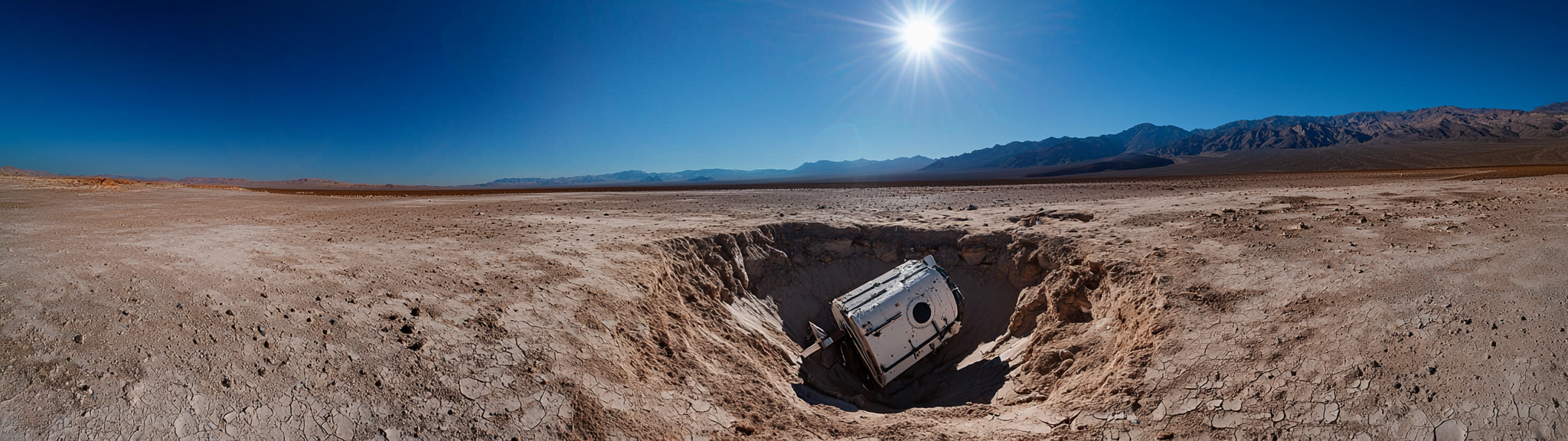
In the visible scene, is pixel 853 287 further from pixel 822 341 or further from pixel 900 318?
pixel 900 318

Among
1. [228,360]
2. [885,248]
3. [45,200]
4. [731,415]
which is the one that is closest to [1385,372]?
[731,415]

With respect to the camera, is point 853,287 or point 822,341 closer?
point 822,341

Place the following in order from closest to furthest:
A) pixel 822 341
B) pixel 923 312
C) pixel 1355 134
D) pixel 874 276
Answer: pixel 923 312 < pixel 822 341 < pixel 874 276 < pixel 1355 134

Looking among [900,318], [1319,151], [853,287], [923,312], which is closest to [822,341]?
[900,318]

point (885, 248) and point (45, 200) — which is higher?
point (45, 200)

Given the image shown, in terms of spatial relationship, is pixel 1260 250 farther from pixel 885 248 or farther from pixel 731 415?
pixel 731 415

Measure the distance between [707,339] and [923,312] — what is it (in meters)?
3.52

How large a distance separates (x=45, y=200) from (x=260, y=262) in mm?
17485

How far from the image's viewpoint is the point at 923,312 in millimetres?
7895

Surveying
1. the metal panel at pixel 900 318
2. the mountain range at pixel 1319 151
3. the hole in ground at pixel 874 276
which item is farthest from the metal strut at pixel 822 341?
the mountain range at pixel 1319 151

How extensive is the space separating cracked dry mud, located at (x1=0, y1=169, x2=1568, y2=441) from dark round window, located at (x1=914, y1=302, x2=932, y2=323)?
1338 mm

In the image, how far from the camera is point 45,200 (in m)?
14.2

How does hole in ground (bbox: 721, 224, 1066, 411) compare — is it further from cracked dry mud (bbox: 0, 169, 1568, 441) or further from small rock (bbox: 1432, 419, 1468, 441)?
small rock (bbox: 1432, 419, 1468, 441)

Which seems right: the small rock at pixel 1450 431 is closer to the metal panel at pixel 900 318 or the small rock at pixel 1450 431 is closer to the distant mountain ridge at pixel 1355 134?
the metal panel at pixel 900 318
